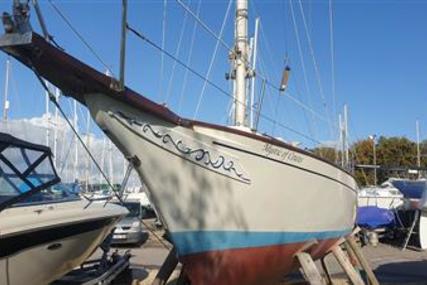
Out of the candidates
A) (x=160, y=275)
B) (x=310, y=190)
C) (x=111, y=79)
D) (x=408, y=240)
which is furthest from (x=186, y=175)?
(x=408, y=240)

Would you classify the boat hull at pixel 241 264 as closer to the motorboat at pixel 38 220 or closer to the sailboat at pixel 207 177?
the sailboat at pixel 207 177

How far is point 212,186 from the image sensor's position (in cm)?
746

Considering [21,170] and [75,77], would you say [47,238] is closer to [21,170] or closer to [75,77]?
[21,170]

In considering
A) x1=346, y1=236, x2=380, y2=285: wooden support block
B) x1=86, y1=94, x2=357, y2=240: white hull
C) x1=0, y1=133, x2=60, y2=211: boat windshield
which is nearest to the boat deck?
x1=346, y1=236, x2=380, y2=285: wooden support block

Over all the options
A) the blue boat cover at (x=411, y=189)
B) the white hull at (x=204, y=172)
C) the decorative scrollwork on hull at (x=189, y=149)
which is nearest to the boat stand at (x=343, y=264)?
the white hull at (x=204, y=172)

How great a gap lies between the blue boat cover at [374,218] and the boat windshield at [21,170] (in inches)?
721

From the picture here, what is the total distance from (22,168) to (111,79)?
2.15 m

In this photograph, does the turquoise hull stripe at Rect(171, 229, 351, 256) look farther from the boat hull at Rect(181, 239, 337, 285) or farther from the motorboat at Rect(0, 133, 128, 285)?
the motorboat at Rect(0, 133, 128, 285)

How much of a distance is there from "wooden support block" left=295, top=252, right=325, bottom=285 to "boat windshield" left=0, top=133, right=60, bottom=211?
3.55m

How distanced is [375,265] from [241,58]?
8.36 metres

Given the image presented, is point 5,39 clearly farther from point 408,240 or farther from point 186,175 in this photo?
point 408,240

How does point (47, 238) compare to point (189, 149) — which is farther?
point (189, 149)

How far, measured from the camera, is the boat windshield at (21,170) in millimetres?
7469

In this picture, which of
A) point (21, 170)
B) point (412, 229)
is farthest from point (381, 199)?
point (21, 170)
